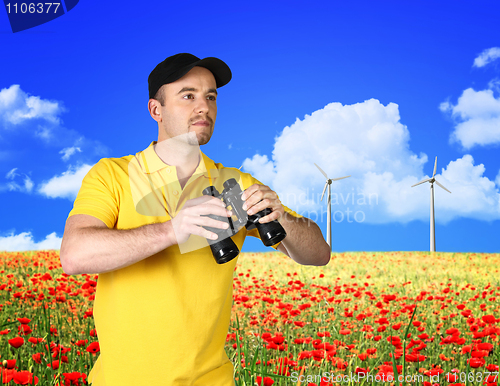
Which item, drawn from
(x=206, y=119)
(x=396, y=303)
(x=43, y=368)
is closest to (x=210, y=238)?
(x=206, y=119)

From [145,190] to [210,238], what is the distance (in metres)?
0.57

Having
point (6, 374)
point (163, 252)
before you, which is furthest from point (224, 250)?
point (6, 374)

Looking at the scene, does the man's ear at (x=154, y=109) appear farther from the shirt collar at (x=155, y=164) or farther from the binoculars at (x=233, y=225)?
the binoculars at (x=233, y=225)

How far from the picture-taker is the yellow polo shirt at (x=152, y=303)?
1.73 m

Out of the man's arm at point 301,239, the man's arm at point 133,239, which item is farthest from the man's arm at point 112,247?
the man's arm at point 301,239

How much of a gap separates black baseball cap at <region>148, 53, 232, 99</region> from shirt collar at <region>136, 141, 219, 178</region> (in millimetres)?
332

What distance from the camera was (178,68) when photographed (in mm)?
2137

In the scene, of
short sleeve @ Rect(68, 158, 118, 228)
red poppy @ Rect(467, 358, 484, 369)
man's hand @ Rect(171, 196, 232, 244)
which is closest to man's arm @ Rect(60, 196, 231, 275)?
man's hand @ Rect(171, 196, 232, 244)

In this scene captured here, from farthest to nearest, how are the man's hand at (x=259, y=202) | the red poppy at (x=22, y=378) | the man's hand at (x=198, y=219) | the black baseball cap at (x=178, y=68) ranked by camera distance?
the red poppy at (x=22, y=378) < the black baseball cap at (x=178, y=68) < the man's hand at (x=259, y=202) < the man's hand at (x=198, y=219)

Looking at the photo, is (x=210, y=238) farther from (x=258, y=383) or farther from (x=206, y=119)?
(x=258, y=383)

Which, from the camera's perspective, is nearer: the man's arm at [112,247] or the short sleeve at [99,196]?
the man's arm at [112,247]

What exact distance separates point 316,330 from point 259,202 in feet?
11.5

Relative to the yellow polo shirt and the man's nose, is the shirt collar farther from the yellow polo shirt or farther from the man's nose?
the man's nose

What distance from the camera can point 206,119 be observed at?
6.88 feet
